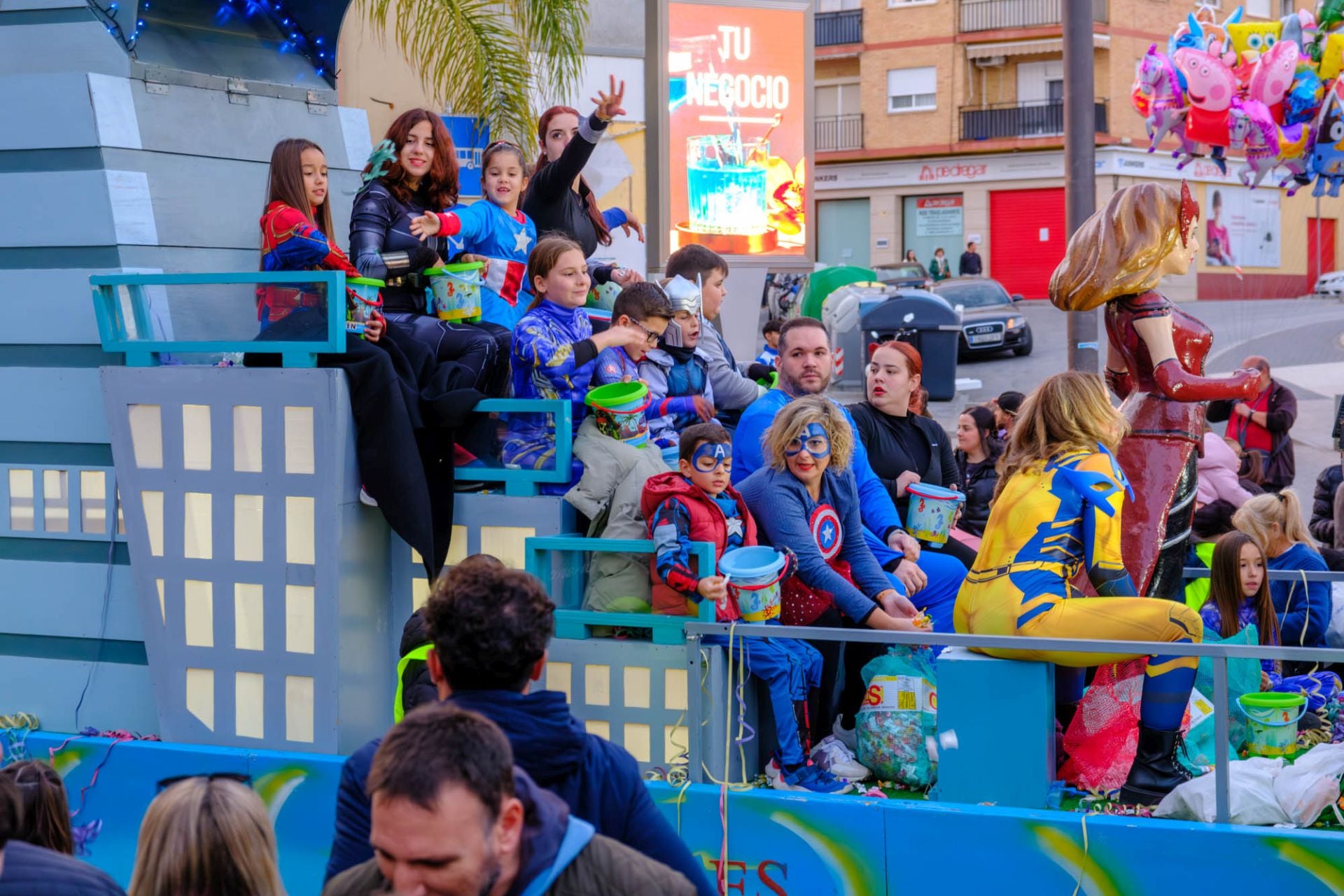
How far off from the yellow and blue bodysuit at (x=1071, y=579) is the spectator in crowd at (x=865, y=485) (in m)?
0.81

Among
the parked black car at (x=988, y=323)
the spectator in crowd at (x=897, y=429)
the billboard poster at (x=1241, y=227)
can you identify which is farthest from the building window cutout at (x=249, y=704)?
the billboard poster at (x=1241, y=227)

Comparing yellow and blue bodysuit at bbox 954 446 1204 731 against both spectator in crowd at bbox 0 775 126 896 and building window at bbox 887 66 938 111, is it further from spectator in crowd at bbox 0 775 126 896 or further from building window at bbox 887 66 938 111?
building window at bbox 887 66 938 111

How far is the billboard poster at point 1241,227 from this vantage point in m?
38.9

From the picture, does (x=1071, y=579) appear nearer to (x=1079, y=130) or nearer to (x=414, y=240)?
(x=414, y=240)

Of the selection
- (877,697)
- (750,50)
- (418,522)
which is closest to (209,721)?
(418,522)

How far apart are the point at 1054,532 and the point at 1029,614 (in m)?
0.29

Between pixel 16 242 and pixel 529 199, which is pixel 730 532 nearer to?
pixel 529 199

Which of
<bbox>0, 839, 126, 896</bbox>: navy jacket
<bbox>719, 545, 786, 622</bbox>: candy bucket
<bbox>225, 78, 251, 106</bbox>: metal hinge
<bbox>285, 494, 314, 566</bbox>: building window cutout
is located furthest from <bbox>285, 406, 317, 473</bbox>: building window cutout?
<bbox>0, 839, 126, 896</bbox>: navy jacket

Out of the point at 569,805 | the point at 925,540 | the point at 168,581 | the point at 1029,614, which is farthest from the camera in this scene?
the point at 925,540

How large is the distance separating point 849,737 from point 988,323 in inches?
798

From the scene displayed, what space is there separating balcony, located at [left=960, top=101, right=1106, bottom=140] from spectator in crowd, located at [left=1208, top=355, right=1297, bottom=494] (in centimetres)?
2917

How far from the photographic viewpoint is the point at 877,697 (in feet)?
17.3

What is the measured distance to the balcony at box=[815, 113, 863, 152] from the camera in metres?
42.0

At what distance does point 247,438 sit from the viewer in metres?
5.56
